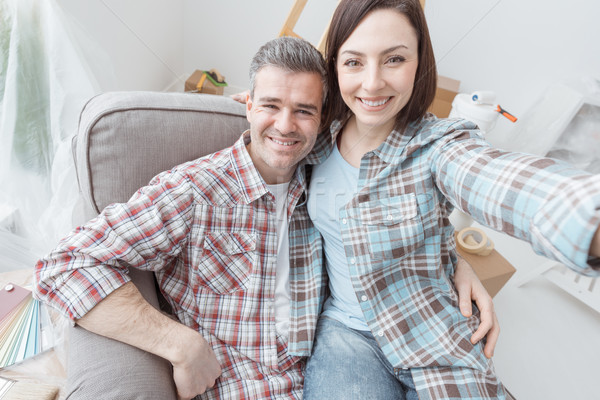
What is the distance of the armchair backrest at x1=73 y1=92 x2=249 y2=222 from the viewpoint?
0.85 metres

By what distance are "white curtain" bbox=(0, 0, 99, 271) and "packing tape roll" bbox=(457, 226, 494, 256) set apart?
1.38 metres

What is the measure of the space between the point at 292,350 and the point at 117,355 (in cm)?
39

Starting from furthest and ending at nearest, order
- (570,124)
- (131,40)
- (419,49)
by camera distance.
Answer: (570,124) < (131,40) < (419,49)

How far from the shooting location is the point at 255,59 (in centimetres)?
90

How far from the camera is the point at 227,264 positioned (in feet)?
2.81

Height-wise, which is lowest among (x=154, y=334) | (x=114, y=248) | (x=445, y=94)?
(x=154, y=334)

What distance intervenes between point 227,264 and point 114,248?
0.26m

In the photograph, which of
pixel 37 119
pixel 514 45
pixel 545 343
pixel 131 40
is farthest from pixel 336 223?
pixel 514 45

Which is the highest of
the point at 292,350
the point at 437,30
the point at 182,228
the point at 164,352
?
the point at 437,30

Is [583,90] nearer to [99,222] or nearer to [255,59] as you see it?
[255,59]

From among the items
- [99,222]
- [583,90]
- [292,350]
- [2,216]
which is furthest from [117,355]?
[583,90]

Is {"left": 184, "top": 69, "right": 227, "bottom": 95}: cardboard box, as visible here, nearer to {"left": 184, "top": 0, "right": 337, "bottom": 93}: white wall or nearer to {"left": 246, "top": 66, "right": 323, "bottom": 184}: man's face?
{"left": 184, "top": 0, "right": 337, "bottom": 93}: white wall

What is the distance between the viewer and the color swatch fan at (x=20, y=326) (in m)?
0.75

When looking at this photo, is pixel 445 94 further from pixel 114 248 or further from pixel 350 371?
pixel 114 248
